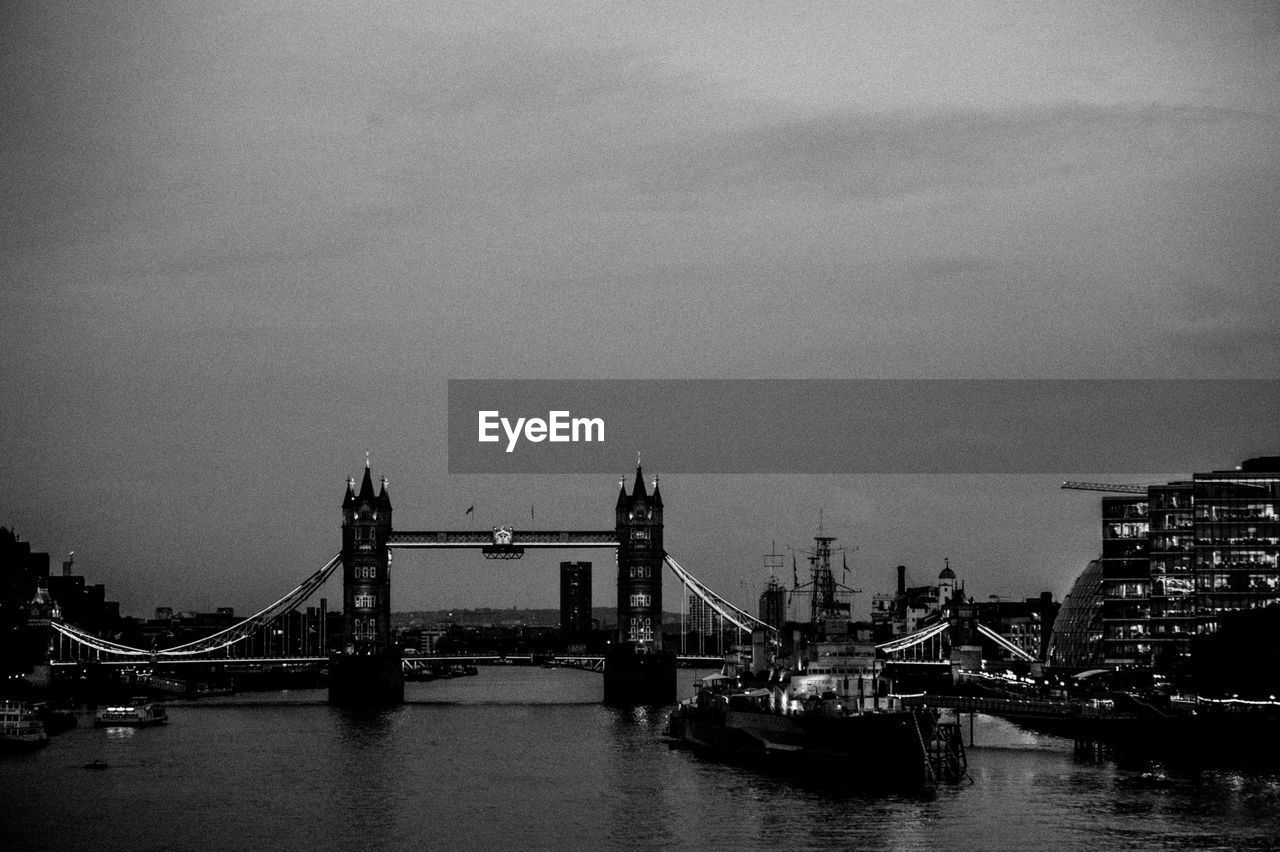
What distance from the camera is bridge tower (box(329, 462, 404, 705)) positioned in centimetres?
14725

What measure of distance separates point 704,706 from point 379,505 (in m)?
57.6

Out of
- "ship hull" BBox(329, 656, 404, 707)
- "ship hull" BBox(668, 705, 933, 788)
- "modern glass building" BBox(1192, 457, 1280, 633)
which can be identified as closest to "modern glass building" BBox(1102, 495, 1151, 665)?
"modern glass building" BBox(1192, 457, 1280, 633)

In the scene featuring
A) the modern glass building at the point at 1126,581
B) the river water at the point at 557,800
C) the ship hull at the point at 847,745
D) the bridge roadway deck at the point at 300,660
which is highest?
the modern glass building at the point at 1126,581

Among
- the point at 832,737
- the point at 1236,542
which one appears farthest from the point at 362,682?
the point at 832,737

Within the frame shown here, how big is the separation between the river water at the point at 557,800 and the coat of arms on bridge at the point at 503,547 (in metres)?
38.9


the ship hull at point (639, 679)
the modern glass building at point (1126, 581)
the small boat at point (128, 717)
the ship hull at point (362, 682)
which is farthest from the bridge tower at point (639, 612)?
the small boat at point (128, 717)

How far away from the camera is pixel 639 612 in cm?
15100

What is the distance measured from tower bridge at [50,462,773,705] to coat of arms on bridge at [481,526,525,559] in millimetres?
80

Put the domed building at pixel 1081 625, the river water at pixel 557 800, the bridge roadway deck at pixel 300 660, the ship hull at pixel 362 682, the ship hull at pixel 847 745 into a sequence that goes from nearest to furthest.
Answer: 1. the river water at pixel 557 800
2. the ship hull at pixel 847 745
3. the bridge roadway deck at pixel 300 660
4. the ship hull at pixel 362 682
5. the domed building at pixel 1081 625

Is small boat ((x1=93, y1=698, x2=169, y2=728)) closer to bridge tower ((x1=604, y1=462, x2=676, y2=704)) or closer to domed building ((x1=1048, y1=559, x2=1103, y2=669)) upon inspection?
bridge tower ((x1=604, y1=462, x2=676, y2=704))

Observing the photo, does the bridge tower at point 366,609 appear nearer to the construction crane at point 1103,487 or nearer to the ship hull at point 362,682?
the ship hull at point 362,682

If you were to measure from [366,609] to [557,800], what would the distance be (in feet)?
264

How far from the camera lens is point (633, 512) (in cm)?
15312

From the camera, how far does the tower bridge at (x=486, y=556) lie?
147375mm
